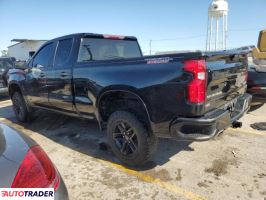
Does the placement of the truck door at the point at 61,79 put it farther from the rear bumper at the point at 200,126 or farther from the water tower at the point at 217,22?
the water tower at the point at 217,22

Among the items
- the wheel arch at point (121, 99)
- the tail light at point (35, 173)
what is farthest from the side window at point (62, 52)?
the tail light at point (35, 173)

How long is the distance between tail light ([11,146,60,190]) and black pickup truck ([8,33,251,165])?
1615 millimetres

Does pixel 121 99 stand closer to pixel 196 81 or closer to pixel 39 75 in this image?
pixel 196 81

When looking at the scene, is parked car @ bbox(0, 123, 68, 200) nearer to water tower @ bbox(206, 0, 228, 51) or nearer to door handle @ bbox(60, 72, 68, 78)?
door handle @ bbox(60, 72, 68, 78)

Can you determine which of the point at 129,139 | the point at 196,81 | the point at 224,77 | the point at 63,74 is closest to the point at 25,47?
the point at 63,74

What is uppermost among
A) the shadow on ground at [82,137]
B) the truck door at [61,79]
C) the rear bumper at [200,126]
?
the truck door at [61,79]

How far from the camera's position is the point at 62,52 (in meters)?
4.78

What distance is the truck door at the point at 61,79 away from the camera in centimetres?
449

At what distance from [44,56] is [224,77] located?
384 cm

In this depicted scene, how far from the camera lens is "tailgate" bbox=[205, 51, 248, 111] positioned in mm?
2996

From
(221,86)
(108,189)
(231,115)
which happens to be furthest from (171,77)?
(108,189)

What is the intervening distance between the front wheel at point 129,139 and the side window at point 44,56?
2.35 meters

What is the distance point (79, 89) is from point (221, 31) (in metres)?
27.1

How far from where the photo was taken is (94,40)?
4.57m
